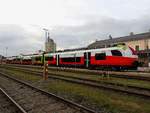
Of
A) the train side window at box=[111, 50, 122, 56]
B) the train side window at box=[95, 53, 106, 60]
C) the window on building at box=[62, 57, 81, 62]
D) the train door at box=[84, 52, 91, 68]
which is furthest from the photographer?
the window on building at box=[62, 57, 81, 62]

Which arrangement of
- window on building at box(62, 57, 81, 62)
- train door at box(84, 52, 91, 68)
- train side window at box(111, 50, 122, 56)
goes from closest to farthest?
train side window at box(111, 50, 122, 56)
train door at box(84, 52, 91, 68)
window on building at box(62, 57, 81, 62)

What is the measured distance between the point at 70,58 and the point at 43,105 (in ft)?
99.0

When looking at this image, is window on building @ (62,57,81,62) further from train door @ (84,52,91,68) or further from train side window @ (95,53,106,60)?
train side window @ (95,53,106,60)

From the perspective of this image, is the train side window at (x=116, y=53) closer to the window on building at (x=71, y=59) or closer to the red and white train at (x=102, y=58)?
the red and white train at (x=102, y=58)

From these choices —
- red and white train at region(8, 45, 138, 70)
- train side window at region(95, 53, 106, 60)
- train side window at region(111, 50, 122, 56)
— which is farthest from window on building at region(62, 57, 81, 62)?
train side window at region(111, 50, 122, 56)

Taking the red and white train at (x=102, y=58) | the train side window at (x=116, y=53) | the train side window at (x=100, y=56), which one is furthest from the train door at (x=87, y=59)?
the train side window at (x=116, y=53)

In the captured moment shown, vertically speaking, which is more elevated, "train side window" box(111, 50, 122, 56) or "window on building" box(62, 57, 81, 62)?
"train side window" box(111, 50, 122, 56)

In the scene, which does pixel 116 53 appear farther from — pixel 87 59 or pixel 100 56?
pixel 87 59

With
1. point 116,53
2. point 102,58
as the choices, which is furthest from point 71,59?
point 116,53

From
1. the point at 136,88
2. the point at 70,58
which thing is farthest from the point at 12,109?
the point at 70,58

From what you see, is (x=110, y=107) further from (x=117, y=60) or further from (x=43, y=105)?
(x=117, y=60)

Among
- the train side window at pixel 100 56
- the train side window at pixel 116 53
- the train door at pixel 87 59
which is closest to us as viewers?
the train side window at pixel 116 53

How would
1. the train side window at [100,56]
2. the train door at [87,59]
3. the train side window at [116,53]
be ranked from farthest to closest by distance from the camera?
the train door at [87,59] < the train side window at [100,56] < the train side window at [116,53]

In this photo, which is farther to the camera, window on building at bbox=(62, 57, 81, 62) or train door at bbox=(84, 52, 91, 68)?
window on building at bbox=(62, 57, 81, 62)
